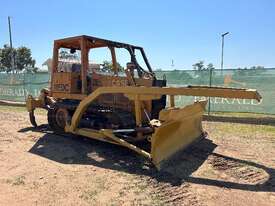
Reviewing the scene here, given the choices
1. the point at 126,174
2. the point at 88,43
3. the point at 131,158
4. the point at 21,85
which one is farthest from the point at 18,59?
the point at 126,174

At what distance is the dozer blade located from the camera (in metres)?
6.46

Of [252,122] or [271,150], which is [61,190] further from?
[252,122]

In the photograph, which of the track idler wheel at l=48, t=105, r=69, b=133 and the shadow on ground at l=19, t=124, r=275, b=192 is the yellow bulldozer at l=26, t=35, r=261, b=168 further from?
the shadow on ground at l=19, t=124, r=275, b=192

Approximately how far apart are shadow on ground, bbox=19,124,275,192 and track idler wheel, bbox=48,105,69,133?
1.09ft

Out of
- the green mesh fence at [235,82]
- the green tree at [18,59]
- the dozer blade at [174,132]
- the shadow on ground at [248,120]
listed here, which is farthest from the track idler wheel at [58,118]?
the green tree at [18,59]

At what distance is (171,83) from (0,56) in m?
46.1

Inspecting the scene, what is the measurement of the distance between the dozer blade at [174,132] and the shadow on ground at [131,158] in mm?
174

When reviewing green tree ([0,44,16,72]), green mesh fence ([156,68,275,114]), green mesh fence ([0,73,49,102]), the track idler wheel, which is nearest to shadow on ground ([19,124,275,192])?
the track idler wheel

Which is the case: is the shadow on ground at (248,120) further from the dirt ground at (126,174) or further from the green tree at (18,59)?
the green tree at (18,59)

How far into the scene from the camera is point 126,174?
20.5ft

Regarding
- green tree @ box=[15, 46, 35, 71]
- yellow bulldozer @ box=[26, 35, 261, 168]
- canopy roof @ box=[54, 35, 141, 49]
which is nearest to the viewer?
yellow bulldozer @ box=[26, 35, 261, 168]

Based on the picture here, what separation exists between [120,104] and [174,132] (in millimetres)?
1831

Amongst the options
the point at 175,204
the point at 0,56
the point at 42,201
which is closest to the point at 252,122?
the point at 175,204

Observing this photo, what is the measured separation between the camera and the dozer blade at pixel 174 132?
254 inches
